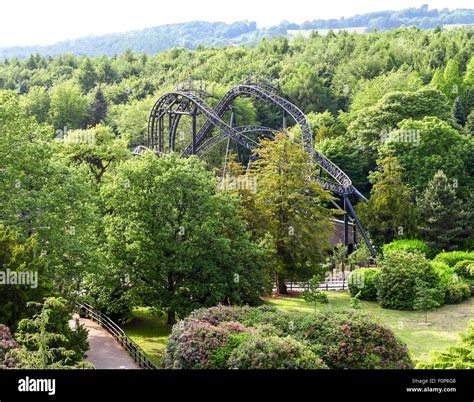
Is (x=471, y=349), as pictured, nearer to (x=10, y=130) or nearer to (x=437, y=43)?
(x=10, y=130)

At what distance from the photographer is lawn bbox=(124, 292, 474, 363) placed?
26264 mm

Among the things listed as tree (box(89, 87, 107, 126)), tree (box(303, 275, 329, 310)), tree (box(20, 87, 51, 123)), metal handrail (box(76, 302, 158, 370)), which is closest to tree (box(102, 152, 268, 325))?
metal handrail (box(76, 302, 158, 370))

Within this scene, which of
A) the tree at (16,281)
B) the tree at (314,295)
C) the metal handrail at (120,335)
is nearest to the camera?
the tree at (16,281)

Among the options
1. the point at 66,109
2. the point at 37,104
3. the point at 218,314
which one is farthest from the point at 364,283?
the point at 37,104

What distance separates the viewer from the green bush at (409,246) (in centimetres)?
3916

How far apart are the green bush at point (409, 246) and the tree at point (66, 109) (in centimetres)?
5074

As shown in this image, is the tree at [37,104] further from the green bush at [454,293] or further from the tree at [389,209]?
the green bush at [454,293]

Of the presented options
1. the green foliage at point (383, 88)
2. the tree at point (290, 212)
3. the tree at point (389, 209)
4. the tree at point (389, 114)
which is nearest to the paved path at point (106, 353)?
the tree at point (290, 212)

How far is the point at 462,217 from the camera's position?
1609 inches

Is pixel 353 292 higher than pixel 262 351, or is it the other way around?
pixel 262 351

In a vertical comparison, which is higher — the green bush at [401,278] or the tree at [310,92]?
the tree at [310,92]

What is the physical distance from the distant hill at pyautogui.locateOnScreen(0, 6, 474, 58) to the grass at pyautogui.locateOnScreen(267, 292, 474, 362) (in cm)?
7195
